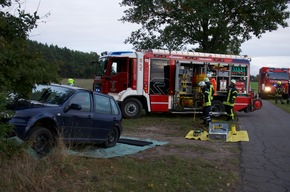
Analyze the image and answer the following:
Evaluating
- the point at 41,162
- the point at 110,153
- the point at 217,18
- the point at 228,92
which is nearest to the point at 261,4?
the point at 217,18

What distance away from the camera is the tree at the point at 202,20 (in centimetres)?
2336

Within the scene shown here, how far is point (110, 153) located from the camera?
8219 mm

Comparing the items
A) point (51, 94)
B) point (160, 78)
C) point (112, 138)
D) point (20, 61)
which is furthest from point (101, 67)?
point (20, 61)

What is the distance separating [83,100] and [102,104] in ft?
2.52

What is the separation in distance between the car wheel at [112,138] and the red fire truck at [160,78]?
21.7ft

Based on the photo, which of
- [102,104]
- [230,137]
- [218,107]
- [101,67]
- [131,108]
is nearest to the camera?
[102,104]

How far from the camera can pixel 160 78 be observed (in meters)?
16.8

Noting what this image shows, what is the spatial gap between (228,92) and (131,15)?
11055 mm

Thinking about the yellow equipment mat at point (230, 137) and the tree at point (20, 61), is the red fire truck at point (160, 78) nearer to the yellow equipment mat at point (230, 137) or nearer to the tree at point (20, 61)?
the yellow equipment mat at point (230, 137)

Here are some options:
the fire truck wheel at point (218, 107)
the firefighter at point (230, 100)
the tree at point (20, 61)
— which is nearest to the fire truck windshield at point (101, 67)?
the fire truck wheel at point (218, 107)

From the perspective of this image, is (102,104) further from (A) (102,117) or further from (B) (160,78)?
(B) (160,78)

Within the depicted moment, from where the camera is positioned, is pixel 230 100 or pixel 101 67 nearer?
pixel 230 100

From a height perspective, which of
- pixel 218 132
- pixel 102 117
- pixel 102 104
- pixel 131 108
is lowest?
pixel 218 132

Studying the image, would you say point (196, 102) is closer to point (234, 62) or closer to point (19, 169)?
point (234, 62)
